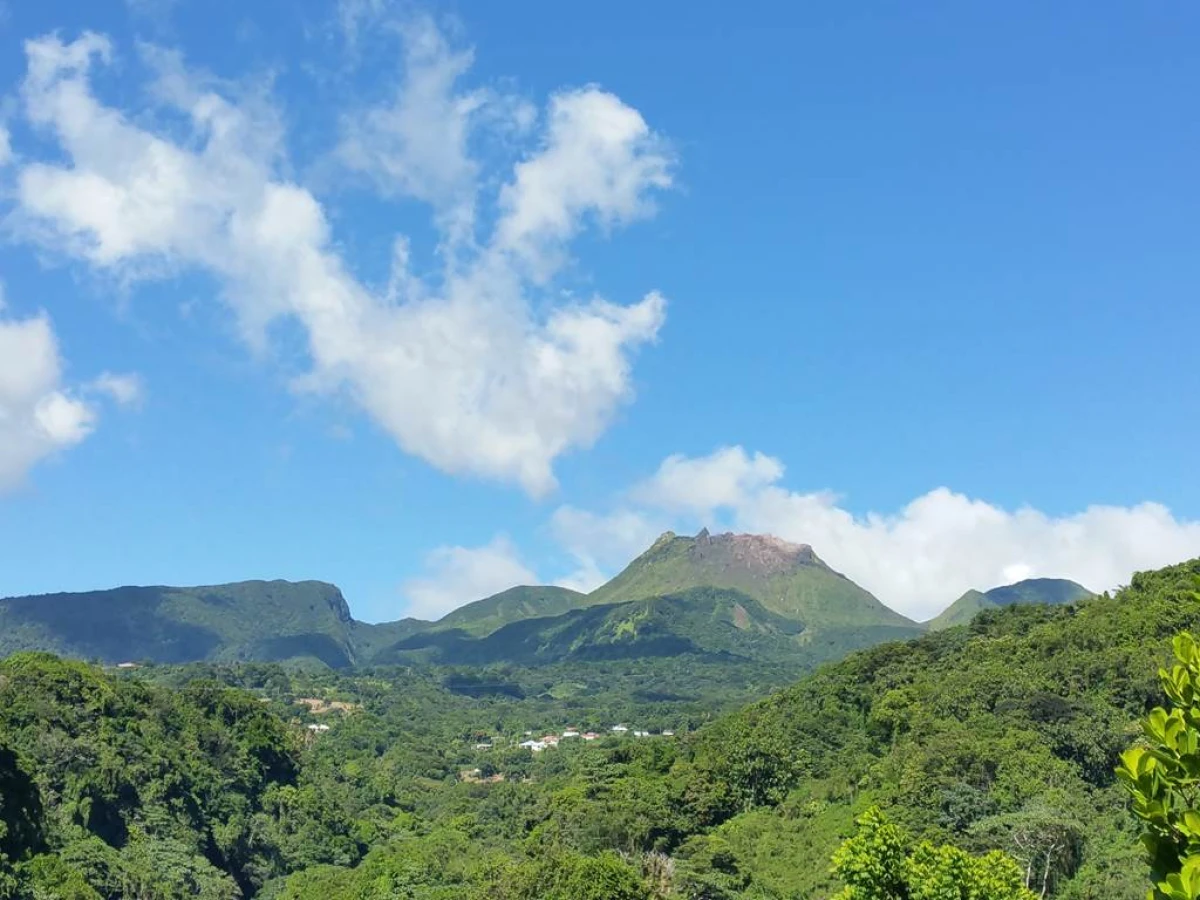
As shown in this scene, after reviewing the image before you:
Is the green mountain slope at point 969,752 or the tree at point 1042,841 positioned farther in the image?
the green mountain slope at point 969,752

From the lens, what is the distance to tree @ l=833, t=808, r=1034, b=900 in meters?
15.5

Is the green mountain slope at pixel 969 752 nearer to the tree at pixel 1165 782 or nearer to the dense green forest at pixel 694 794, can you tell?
the dense green forest at pixel 694 794

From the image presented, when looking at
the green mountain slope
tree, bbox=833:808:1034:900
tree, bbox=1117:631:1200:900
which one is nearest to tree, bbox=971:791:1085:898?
the green mountain slope

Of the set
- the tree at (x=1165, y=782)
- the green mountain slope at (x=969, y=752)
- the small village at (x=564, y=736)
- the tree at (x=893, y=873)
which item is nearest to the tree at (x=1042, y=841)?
the green mountain slope at (x=969, y=752)

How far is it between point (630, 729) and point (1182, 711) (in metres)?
164

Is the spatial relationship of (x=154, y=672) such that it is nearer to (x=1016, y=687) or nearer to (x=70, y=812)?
(x=70, y=812)

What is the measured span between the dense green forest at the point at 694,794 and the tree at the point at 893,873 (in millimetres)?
61

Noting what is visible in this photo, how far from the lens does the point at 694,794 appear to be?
51.8 m

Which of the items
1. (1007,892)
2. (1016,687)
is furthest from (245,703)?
(1007,892)

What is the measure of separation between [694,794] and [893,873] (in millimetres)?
37727

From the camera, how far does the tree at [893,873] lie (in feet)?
50.9

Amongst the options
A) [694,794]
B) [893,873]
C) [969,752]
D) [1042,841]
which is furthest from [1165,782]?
[694,794]

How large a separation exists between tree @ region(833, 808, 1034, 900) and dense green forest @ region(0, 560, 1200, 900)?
6 cm

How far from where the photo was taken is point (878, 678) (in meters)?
64.4
